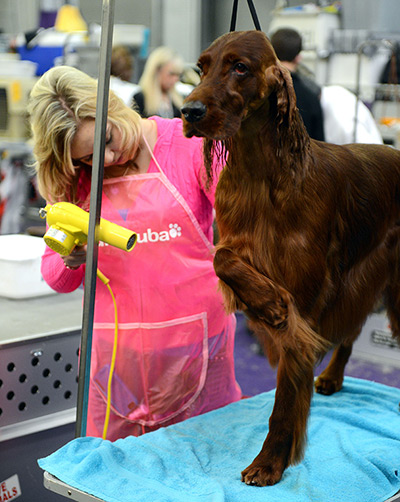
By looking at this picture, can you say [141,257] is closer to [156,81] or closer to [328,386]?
[328,386]

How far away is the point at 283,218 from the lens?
3.51ft

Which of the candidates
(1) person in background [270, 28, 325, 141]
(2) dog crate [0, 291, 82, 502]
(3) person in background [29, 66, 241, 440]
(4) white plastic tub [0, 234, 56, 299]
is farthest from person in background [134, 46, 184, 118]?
(3) person in background [29, 66, 241, 440]

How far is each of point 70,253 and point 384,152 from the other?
26.9 inches

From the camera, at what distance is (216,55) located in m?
0.98

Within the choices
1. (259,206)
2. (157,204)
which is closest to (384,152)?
(259,206)

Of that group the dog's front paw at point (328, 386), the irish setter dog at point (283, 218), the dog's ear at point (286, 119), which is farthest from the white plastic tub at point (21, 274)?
the dog's ear at point (286, 119)

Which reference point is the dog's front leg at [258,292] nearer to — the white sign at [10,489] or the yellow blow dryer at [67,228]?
the yellow blow dryer at [67,228]

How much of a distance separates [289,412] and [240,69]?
56 cm

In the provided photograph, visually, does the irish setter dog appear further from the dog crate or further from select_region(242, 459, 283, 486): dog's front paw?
the dog crate

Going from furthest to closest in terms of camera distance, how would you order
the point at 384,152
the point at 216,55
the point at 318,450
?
the point at 318,450, the point at 384,152, the point at 216,55

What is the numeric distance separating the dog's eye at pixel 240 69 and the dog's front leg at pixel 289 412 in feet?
1.46

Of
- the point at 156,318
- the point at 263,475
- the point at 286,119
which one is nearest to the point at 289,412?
the point at 263,475

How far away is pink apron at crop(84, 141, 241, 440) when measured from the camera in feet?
5.44

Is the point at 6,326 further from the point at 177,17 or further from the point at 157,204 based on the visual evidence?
the point at 177,17
